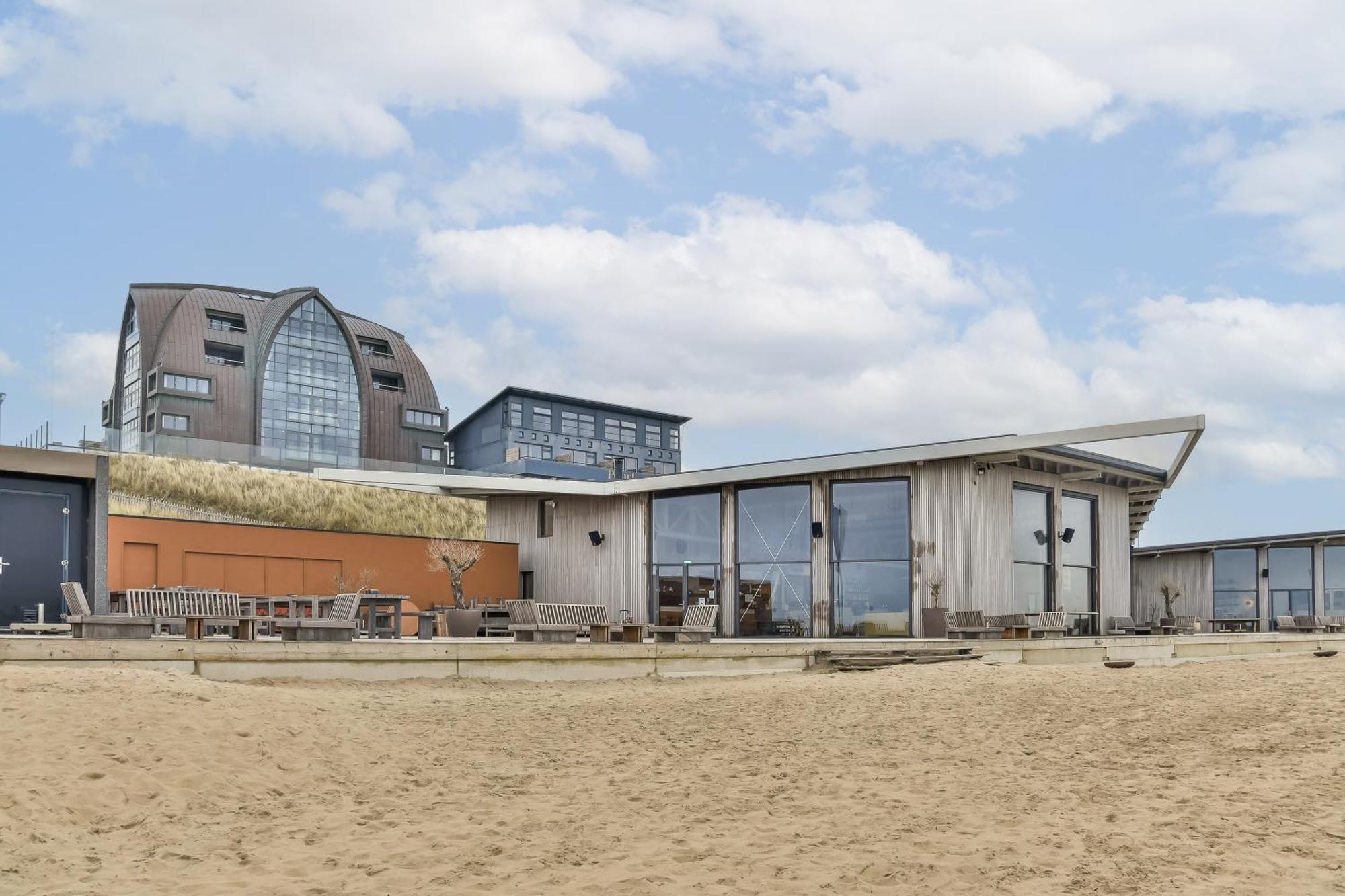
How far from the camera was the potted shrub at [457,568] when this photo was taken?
17469 mm

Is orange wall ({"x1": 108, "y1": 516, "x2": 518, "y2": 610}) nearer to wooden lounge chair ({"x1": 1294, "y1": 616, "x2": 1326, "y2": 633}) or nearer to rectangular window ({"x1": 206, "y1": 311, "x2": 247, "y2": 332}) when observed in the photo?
wooden lounge chair ({"x1": 1294, "y1": 616, "x2": 1326, "y2": 633})

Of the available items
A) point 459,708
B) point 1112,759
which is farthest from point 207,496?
point 1112,759

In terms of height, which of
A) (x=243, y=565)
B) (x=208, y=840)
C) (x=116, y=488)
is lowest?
(x=208, y=840)

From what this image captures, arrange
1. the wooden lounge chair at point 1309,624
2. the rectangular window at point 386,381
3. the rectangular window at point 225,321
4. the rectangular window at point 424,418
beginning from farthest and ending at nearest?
the rectangular window at point 424,418 < the rectangular window at point 386,381 < the rectangular window at point 225,321 < the wooden lounge chair at point 1309,624

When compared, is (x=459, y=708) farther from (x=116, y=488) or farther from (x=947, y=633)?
(x=116, y=488)

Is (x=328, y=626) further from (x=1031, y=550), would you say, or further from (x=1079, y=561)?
(x=1079, y=561)

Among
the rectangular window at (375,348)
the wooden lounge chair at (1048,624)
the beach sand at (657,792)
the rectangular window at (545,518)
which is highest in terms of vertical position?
the rectangular window at (375,348)

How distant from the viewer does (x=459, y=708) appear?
9.90m

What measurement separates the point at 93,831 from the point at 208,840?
2.05 ft

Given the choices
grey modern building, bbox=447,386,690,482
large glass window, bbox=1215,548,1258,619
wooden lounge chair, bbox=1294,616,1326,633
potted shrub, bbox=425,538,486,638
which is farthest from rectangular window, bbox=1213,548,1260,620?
grey modern building, bbox=447,386,690,482

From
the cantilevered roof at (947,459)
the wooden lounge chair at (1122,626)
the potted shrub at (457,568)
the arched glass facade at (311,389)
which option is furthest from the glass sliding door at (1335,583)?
the arched glass facade at (311,389)

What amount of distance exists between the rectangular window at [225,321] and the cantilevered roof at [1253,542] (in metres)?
38.4

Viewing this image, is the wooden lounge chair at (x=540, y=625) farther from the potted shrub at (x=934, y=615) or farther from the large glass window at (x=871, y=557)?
the potted shrub at (x=934, y=615)

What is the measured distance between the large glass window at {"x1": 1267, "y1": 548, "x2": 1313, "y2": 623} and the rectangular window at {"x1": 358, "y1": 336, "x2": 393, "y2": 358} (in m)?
39.6
